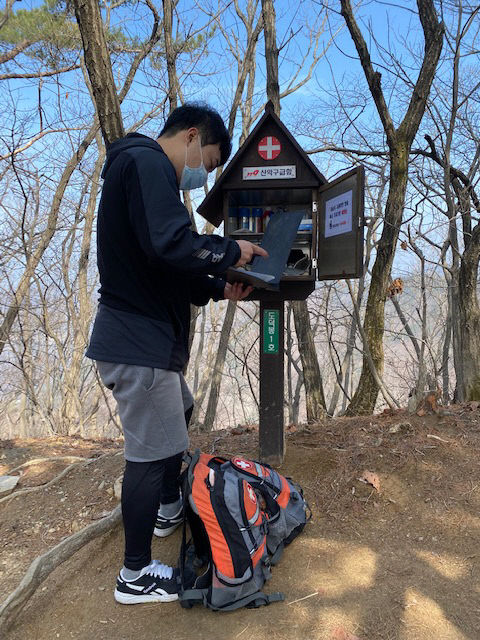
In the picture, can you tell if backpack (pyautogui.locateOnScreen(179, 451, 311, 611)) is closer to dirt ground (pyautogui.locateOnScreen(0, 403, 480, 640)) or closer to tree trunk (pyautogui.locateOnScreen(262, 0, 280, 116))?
dirt ground (pyautogui.locateOnScreen(0, 403, 480, 640))

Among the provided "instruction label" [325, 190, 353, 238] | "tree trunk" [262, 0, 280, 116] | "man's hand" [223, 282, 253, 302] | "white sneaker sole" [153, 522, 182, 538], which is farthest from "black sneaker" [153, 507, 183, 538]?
"tree trunk" [262, 0, 280, 116]

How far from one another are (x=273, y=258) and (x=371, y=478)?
54.1 inches

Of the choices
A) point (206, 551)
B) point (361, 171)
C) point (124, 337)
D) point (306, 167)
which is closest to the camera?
point (124, 337)

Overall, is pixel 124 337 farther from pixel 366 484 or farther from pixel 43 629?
pixel 366 484

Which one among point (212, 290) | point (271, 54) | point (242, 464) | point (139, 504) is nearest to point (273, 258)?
Result: point (212, 290)

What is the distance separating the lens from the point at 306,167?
2508 millimetres

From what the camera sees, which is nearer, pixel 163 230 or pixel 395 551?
pixel 163 230

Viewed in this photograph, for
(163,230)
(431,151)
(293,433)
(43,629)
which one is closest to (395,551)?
(293,433)

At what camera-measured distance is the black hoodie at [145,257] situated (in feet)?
5.14

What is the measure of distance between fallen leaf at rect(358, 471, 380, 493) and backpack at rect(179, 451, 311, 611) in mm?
541

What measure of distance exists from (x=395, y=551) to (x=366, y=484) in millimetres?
454

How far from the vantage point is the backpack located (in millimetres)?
1795

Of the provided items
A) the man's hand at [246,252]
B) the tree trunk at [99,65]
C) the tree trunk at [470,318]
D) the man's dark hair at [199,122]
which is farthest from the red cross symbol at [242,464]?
the tree trunk at [470,318]

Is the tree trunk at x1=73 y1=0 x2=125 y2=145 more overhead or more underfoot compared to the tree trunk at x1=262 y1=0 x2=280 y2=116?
more underfoot
